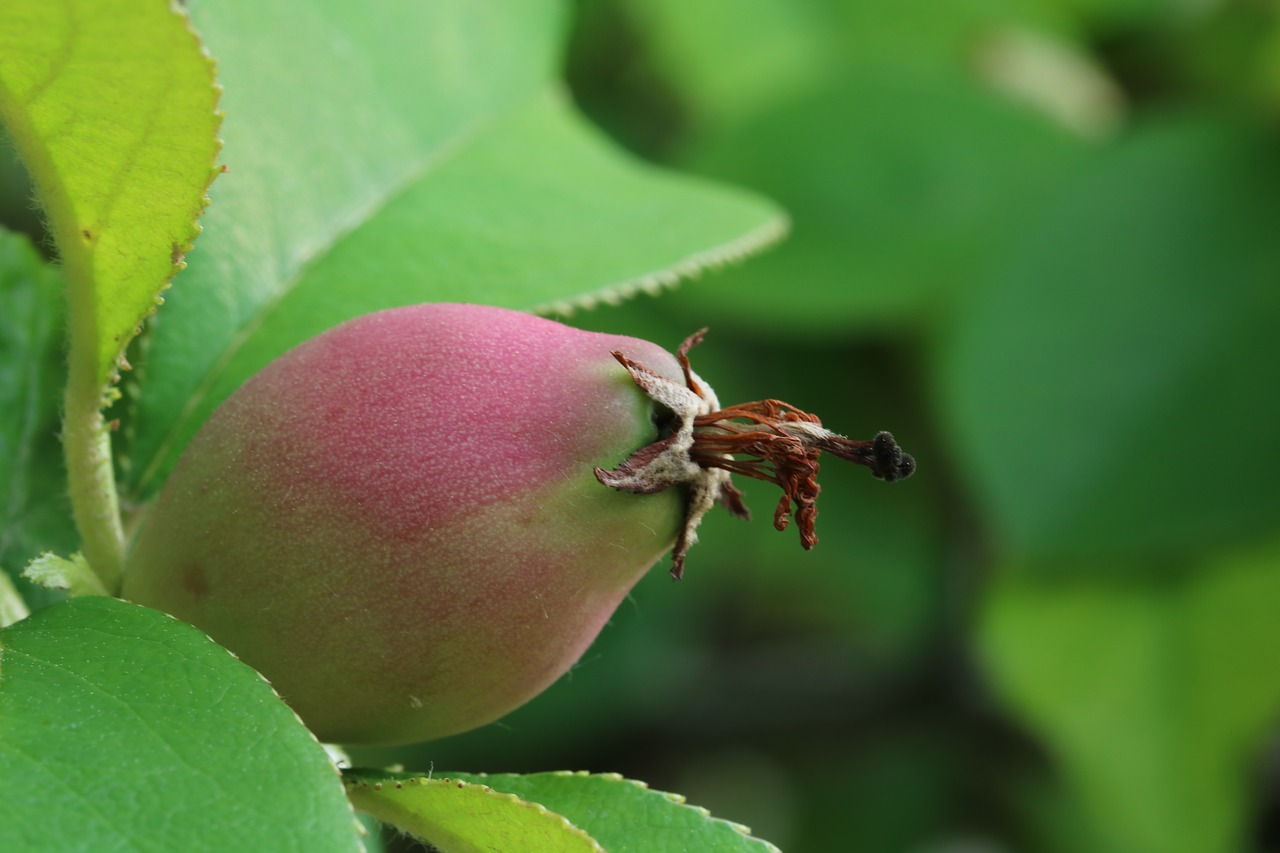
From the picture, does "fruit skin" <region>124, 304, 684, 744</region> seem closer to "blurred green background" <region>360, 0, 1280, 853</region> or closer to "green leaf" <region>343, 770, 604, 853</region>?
"green leaf" <region>343, 770, 604, 853</region>

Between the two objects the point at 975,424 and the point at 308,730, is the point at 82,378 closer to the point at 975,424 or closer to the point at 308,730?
the point at 308,730

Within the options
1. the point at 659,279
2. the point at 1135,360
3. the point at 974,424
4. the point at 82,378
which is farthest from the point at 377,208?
the point at 1135,360

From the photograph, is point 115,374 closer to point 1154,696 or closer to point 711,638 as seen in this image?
point 1154,696

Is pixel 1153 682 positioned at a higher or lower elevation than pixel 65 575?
lower

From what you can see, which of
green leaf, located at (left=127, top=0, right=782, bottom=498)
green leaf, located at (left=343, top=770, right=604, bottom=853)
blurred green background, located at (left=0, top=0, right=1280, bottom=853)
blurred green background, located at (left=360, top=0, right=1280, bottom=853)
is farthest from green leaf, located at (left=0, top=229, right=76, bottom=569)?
blurred green background, located at (left=360, top=0, right=1280, bottom=853)

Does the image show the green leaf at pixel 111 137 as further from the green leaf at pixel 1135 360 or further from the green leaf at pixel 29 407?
the green leaf at pixel 1135 360
